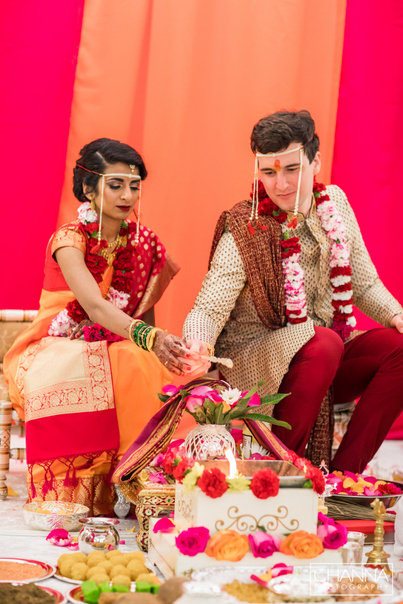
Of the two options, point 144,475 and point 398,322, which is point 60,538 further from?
point 398,322

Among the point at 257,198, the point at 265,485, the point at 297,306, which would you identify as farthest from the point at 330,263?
the point at 265,485

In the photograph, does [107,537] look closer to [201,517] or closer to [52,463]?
[201,517]

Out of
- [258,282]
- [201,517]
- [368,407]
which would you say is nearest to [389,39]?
[258,282]

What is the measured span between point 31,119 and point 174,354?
2.09m

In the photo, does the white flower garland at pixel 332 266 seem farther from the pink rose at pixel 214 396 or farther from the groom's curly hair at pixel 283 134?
the pink rose at pixel 214 396

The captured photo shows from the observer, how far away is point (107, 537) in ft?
6.54

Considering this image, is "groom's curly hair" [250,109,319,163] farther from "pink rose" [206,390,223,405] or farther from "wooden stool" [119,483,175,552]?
"wooden stool" [119,483,175,552]

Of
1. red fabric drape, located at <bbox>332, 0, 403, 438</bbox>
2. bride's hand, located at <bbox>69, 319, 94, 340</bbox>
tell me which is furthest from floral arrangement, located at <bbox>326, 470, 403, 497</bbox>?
red fabric drape, located at <bbox>332, 0, 403, 438</bbox>

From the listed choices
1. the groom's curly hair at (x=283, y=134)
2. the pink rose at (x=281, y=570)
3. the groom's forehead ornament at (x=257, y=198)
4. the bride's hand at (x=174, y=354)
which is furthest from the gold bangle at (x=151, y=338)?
the pink rose at (x=281, y=570)

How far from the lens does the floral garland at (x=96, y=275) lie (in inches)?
119

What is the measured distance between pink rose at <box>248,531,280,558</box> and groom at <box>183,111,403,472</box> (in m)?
0.99

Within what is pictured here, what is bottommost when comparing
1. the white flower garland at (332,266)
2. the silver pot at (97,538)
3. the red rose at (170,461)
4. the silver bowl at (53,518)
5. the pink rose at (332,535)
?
the silver bowl at (53,518)

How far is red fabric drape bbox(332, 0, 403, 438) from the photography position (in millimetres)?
4348

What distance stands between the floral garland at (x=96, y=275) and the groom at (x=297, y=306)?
15.4 inches
